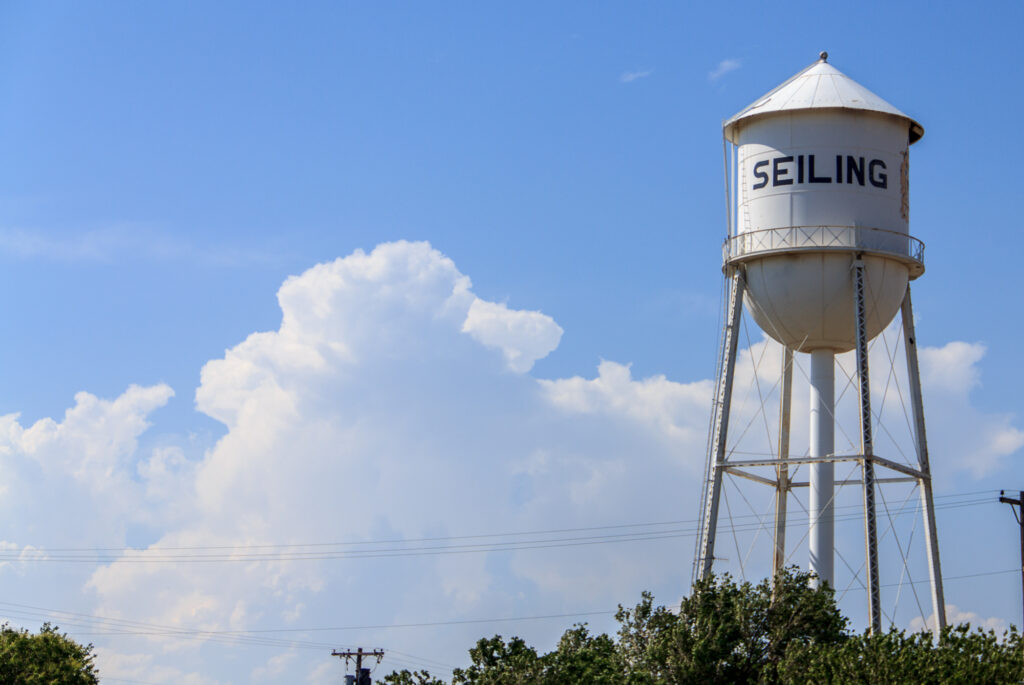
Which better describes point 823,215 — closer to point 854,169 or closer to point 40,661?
point 854,169

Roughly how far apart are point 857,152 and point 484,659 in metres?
17.7

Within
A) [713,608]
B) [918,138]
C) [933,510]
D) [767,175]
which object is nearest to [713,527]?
[713,608]

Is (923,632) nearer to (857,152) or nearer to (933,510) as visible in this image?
(933,510)

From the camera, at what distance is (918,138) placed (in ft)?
143

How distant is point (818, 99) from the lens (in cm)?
4228

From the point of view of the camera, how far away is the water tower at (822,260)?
41250 millimetres

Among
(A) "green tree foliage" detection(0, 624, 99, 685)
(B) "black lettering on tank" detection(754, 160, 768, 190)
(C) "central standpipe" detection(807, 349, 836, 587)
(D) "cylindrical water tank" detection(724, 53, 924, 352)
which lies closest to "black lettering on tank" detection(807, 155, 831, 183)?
(D) "cylindrical water tank" detection(724, 53, 924, 352)

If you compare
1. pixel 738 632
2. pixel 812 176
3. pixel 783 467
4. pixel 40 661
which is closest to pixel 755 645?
pixel 738 632

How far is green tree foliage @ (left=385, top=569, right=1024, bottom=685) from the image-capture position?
33250 millimetres

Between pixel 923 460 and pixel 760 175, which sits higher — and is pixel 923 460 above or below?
below

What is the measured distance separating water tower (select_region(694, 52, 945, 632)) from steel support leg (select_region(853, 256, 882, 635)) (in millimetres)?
45

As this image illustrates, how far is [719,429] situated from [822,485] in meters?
3.14

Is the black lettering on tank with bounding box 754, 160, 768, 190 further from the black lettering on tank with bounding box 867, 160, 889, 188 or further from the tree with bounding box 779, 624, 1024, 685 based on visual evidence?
the tree with bounding box 779, 624, 1024, 685

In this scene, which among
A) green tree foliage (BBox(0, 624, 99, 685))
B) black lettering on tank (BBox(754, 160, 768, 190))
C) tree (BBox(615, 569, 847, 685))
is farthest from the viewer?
green tree foliage (BBox(0, 624, 99, 685))
